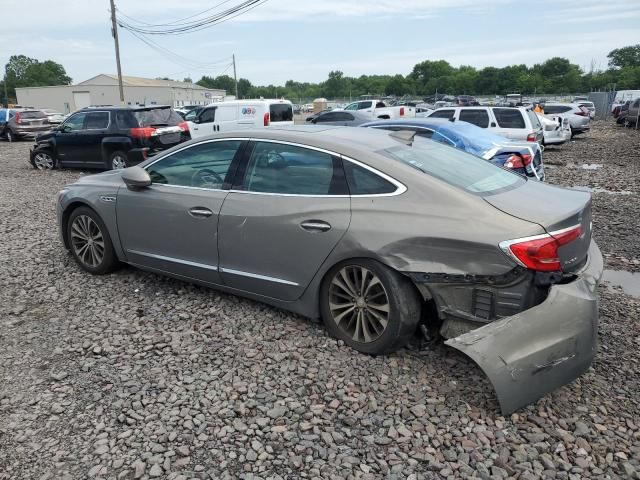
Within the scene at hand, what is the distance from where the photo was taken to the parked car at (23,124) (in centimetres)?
2388

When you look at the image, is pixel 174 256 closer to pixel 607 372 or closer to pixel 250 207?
pixel 250 207

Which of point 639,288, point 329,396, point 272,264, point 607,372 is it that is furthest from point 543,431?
point 639,288

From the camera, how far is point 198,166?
14.2 ft

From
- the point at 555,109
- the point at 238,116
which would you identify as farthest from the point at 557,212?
the point at 555,109

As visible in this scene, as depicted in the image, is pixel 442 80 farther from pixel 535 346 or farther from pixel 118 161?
pixel 535 346

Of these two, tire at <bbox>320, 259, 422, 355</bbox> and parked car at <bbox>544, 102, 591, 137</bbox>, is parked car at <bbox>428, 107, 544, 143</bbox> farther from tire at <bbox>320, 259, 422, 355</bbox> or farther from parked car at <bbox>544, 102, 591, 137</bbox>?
tire at <bbox>320, 259, 422, 355</bbox>

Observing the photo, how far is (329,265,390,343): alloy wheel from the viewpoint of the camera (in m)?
3.39

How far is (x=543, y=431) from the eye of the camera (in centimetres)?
279

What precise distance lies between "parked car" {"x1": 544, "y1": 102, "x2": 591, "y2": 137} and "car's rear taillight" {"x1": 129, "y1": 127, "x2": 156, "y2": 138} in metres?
17.0

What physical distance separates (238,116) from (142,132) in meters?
4.40

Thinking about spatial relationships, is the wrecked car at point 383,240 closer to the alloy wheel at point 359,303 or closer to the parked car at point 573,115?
the alloy wheel at point 359,303

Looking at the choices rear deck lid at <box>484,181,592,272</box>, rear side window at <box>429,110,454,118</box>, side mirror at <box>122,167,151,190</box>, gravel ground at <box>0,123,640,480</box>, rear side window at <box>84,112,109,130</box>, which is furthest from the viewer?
rear side window at <box>429,110,454,118</box>

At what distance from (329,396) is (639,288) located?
11.4 ft

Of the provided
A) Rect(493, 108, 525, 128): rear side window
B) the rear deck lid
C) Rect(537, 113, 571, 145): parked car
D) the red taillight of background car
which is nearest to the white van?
Rect(493, 108, 525, 128): rear side window
